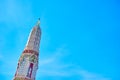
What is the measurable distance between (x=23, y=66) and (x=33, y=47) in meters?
4.11

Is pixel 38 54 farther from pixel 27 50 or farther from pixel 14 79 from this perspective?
pixel 14 79

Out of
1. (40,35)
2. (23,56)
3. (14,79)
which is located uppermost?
(40,35)

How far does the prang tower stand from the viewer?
214ft

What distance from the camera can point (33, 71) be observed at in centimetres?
6631

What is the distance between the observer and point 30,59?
67.0 metres

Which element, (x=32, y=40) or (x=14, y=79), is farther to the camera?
(x=32, y=40)

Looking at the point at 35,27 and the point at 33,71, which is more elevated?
the point at 35,27

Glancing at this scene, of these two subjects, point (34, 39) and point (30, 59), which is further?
point (34, 39)

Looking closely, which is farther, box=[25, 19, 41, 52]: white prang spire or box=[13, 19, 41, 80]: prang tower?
box=[25, 19, 41, 52]: white prang spire

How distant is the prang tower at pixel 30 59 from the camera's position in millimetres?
65375

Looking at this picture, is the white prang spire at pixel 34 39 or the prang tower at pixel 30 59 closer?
the prang tower at pixel 30 59

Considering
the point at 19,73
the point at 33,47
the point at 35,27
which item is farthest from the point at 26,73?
the point at 35,27

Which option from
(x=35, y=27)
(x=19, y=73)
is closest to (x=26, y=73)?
(x=19, y=73)

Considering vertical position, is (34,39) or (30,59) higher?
(34,39)
